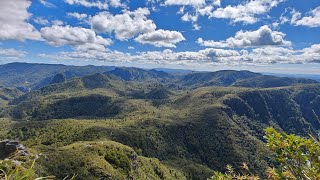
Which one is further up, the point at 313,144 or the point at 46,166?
the point at 313,144

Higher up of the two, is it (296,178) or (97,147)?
(296,178)

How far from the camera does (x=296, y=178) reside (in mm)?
11102

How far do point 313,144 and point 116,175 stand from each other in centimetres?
16242

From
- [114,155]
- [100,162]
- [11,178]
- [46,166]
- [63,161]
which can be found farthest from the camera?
[114,155]

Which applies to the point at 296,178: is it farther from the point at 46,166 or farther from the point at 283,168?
the point at 46,166

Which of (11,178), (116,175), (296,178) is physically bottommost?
(116,175)

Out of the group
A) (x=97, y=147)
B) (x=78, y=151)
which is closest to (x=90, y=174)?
(x=78, y=151)

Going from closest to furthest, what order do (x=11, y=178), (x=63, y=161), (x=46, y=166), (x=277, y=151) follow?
(x=11, y=178) → (x=277, y=151) → (x=46, y=166) → (x=63, y=161)

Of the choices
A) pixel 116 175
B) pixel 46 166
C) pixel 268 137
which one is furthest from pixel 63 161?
pixel 268 137

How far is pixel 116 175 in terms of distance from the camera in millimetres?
165625

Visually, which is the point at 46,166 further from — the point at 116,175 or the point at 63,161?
the point at 116,175

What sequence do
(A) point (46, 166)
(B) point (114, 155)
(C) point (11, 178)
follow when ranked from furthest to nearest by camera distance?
(B) point (114, 155) < (A) point (46, 166) < (C) point (11, 178)

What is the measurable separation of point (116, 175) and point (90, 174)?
1518 cm

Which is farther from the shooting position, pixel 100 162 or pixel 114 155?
pixel 114 155
